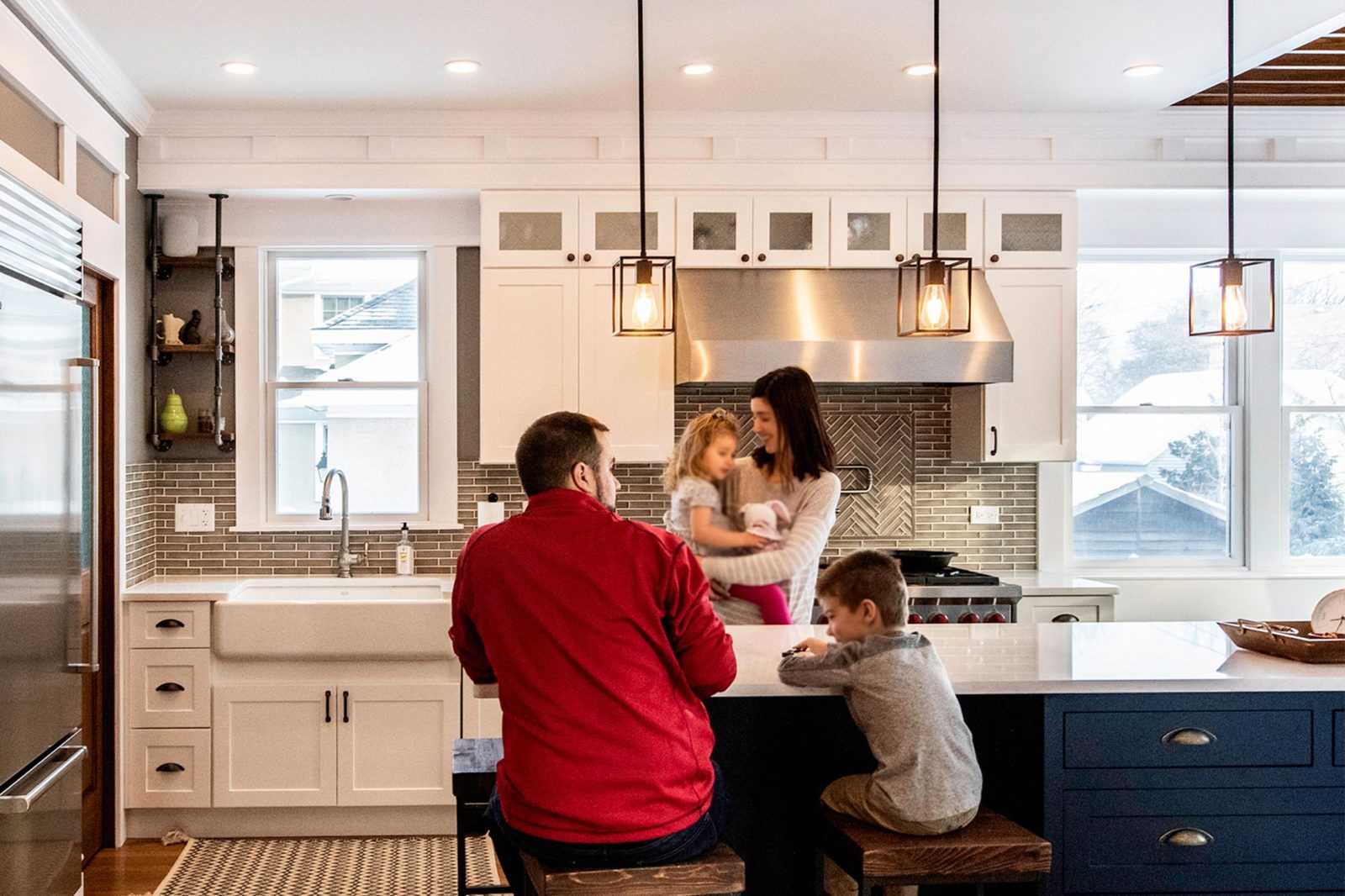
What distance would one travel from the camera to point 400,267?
16.5 feet

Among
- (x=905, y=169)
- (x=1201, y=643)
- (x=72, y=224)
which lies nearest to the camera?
(x=1201, y=643)

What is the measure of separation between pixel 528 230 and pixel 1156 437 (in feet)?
9.11

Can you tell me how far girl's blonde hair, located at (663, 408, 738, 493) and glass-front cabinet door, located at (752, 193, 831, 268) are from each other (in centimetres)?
160

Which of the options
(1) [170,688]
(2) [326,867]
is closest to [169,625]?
(1) [170,688]

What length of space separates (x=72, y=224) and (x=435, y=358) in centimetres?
166

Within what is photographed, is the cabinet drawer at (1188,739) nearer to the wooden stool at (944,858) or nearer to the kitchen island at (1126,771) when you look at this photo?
the kitchen island at (1126,771)

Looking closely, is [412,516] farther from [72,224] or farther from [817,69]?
[817,69]

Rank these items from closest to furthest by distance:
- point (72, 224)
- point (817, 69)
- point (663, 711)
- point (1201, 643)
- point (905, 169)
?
1. point (663, 711)
2. point (1201, 643)
3. point (72, 224)
4. point (817, 69)
5. point (905, 169)

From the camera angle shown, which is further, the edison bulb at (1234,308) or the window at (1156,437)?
the window at (1156,437)

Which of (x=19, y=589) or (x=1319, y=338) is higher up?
(x=1319, y=338)

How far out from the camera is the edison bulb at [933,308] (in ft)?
9.07

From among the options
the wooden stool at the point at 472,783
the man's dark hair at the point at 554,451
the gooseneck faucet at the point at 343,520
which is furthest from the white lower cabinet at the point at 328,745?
the man's dark hair at the point at 554,451

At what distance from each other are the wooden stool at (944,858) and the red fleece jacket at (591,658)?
1.29 feet

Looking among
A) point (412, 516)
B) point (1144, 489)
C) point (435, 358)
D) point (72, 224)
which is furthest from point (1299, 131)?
point (72, 224)
